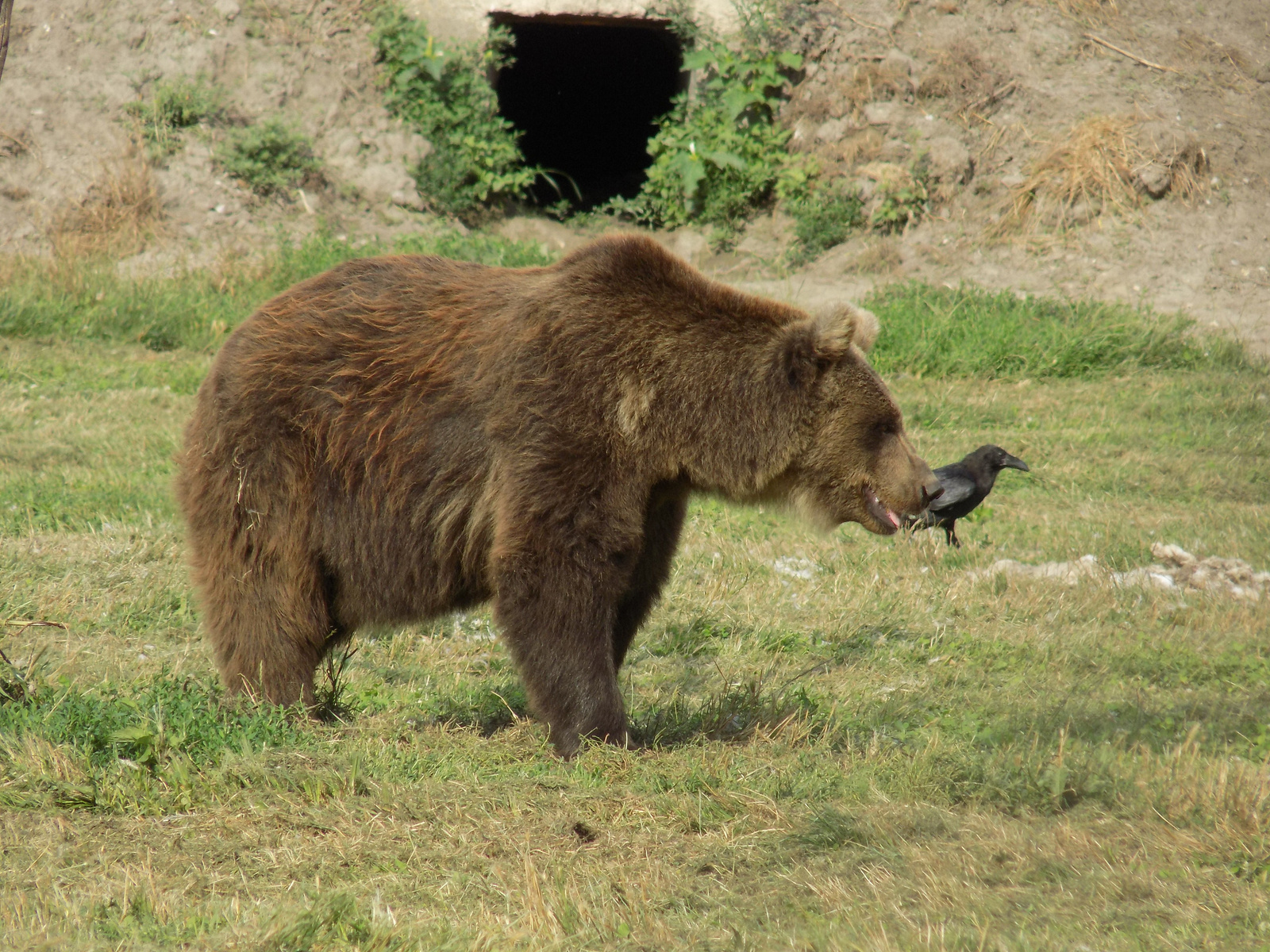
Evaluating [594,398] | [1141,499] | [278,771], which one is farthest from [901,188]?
[278,771]

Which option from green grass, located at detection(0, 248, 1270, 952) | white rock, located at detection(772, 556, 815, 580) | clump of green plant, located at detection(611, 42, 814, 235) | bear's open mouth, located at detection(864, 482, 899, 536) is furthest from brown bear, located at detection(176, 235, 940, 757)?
clump of green plant, located at detection(611, 42, 814, 235)

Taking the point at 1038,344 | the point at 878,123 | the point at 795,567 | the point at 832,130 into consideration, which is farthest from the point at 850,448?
the point at 832,130

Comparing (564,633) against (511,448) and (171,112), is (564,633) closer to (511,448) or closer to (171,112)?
(511,448)

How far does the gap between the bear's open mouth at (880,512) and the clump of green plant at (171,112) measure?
1199 centimetres

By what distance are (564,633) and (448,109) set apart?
41.3 ft

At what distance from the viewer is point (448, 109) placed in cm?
1580

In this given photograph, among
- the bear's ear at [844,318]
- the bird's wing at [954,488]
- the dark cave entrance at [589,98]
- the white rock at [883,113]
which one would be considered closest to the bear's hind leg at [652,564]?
the bear's ear at [844,318]

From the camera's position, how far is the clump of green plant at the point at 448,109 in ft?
51.0

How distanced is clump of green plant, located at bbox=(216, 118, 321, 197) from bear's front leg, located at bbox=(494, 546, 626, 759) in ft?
37.8

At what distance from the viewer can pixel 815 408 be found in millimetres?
5008

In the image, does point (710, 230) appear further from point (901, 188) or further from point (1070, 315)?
point (1070, 315)

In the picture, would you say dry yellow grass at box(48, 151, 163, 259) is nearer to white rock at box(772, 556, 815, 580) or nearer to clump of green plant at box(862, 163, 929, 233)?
clump of green plant at box(862, 163, 929, 233)

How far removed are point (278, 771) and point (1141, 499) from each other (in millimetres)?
6856

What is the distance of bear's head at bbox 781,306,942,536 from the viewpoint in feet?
Result: 16.3
